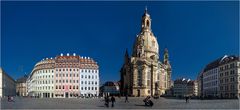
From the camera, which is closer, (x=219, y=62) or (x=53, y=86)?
(x=219, y=62)

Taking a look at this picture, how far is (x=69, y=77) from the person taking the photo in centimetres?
14288

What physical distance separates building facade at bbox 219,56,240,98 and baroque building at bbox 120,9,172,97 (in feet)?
70.9

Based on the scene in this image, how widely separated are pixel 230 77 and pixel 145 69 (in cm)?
2896

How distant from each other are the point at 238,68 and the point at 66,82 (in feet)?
200

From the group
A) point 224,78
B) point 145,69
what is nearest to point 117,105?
point 224,78

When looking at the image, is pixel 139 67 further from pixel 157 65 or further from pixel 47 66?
pixel 47 66

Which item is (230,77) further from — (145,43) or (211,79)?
(145,43)

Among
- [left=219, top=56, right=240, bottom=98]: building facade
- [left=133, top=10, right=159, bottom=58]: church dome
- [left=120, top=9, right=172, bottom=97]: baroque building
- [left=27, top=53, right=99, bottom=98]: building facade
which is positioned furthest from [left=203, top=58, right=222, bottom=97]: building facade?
[left=27, top=53, right=99, bottom=98]: building facade

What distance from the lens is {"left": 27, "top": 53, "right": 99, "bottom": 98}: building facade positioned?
142500 mm

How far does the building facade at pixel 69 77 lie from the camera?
142500 mm

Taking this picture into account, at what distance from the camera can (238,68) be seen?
11512 cm

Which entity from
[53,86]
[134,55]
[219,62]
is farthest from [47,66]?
[219,62]

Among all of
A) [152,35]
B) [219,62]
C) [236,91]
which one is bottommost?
[236,91]

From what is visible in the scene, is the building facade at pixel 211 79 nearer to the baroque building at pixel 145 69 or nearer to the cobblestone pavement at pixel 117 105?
the baroque building at pixel 145 69
